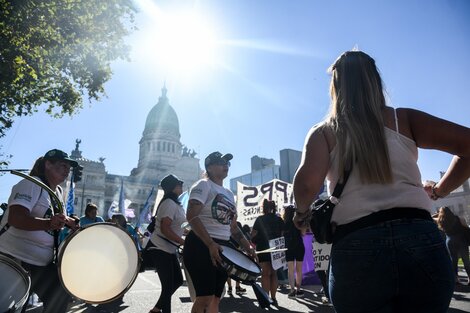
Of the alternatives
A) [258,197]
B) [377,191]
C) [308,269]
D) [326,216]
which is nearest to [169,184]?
[326,216]

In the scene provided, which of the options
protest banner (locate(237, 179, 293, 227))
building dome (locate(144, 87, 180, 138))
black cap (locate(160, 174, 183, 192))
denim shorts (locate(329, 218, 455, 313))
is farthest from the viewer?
building dome (locate(144, 87, 180, 138))

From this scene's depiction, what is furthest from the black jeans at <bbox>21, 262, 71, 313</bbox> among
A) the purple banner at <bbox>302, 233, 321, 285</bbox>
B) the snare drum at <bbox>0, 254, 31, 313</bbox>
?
the purple banner at <bbox>302, 233, 321, 285</bbox>

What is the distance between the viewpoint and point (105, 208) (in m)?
93.2

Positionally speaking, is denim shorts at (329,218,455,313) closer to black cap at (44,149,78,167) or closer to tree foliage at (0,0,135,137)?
black cap at (44,149,78,167)

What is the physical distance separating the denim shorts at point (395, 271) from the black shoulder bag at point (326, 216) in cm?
15

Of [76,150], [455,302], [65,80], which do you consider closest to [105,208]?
[76,150]

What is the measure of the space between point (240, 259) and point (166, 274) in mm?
1431

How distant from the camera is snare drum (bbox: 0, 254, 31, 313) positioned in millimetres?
2340

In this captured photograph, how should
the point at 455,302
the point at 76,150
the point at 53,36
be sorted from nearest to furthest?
the point at 455,302, the point at 53,36, the point at 76,150

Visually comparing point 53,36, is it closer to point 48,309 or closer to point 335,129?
point 48,309

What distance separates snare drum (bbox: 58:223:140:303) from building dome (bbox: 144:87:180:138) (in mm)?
101750

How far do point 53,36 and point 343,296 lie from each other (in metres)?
12.6

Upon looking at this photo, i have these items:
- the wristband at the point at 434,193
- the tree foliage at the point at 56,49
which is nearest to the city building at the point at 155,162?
the tree foliage at the point at 56,49

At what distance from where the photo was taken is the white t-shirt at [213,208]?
3865 mm
